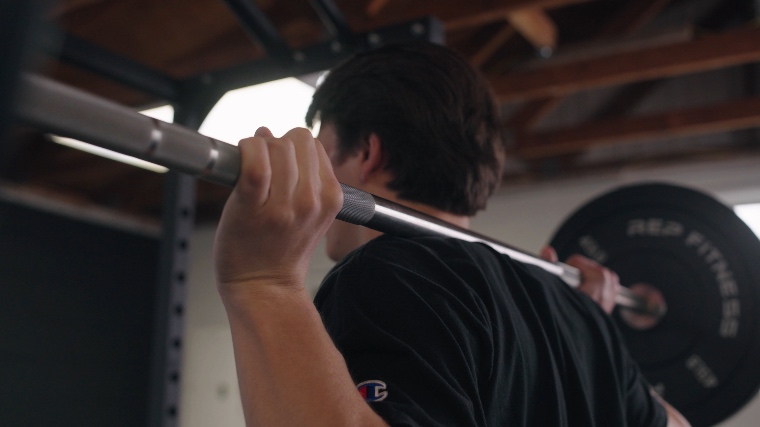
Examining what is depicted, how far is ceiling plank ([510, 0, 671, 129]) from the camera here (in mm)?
4031

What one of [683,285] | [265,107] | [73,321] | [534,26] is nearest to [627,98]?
[534,26]

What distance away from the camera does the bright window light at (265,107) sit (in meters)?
2.64

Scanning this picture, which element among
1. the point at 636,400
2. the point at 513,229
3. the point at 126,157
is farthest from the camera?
the point at 513,229

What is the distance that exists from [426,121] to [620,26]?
3520mm

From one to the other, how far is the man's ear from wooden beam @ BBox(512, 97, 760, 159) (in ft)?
11.1

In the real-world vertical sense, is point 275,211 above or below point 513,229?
below

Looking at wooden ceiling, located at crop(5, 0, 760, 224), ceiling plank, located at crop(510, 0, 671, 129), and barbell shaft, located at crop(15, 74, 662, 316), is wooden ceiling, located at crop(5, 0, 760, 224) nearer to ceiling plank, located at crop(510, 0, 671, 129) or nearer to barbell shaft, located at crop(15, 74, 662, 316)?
ceiling plank, located at crop(510, 0, 671, 129)

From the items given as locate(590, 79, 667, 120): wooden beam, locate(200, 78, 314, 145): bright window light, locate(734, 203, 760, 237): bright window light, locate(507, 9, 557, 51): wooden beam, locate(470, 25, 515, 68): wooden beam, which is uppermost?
locate(470, 25, 515, 68): wooden beam

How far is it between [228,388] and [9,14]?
5371mm

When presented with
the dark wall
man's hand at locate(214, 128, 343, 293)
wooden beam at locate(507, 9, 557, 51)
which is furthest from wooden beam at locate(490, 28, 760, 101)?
the dark wall

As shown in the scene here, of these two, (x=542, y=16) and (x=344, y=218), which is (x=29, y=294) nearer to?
(x=542, y=16)

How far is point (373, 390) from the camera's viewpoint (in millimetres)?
621

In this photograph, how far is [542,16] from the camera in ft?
11.0

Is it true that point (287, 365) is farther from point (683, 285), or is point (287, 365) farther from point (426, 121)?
point (683, 285)
